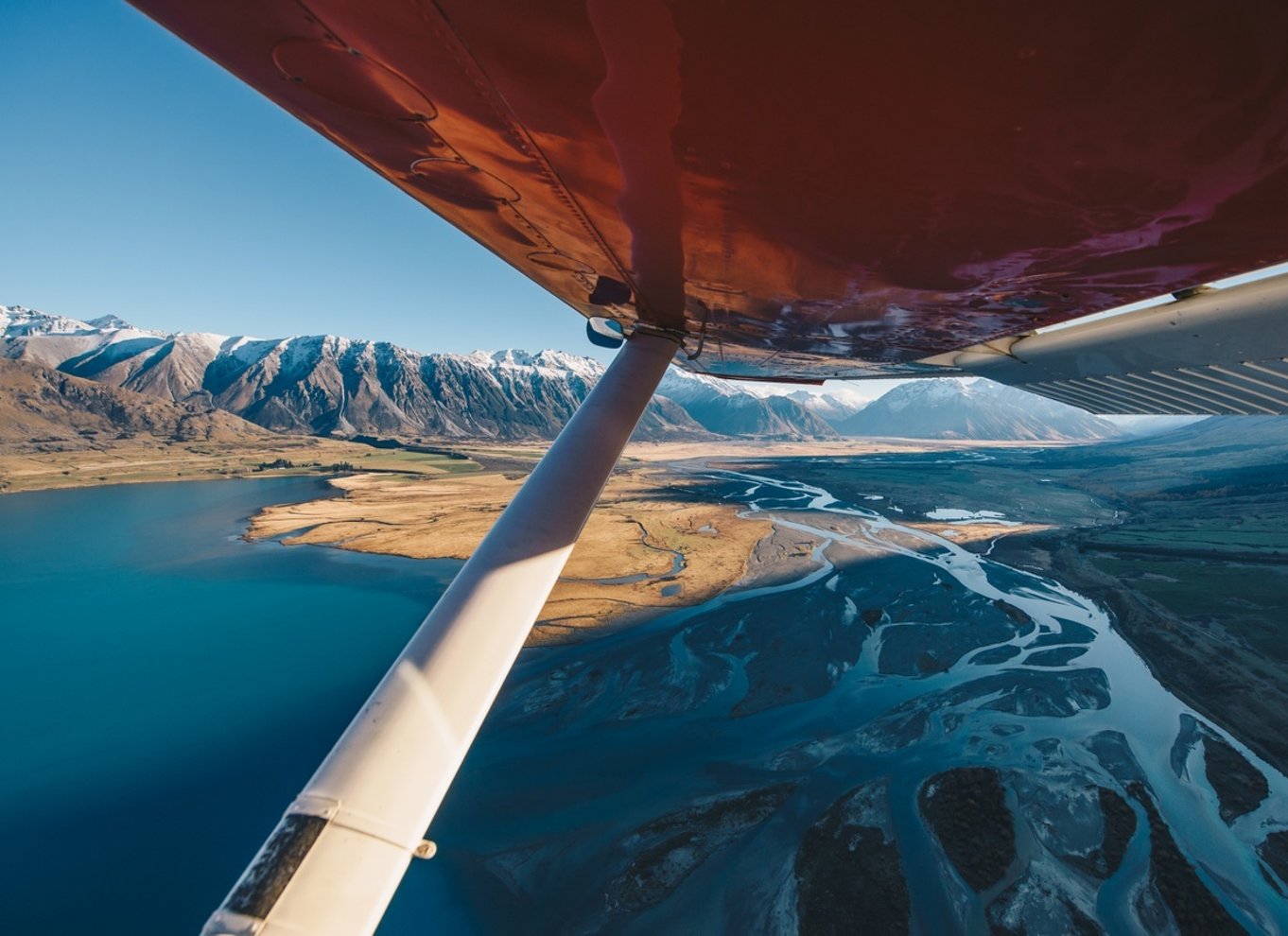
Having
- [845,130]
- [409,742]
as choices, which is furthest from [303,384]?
[845,130]

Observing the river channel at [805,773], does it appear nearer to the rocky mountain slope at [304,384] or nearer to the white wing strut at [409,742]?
the white wing strut at [409,742]

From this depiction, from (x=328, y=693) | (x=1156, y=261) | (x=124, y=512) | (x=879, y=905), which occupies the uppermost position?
(x=1156, y=261)

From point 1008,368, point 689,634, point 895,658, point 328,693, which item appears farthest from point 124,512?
point 1008,368

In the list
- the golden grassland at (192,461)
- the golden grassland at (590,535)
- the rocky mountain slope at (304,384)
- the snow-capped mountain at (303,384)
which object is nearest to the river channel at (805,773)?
the golden grassland at (590,535)

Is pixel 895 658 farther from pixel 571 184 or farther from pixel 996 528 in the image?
pixel 996 528

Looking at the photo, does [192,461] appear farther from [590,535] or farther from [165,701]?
[165,701]

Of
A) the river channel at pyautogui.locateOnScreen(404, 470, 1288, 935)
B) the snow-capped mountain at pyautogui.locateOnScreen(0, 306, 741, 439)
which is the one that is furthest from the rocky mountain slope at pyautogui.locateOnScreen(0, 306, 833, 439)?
the river channel at pyautogui.locateOnScreen(404, 470, 1288, 935)
